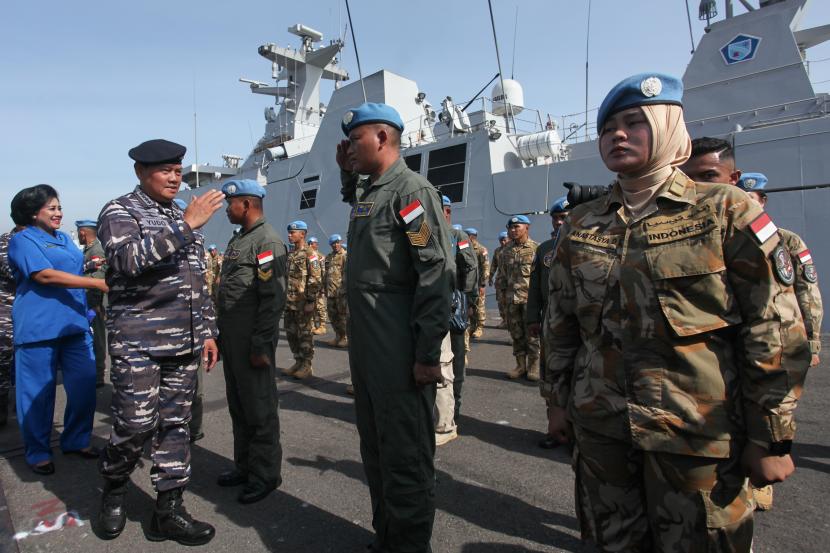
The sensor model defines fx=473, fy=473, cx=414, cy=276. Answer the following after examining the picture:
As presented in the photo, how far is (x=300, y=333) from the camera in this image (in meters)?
6.09

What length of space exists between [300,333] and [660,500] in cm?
524

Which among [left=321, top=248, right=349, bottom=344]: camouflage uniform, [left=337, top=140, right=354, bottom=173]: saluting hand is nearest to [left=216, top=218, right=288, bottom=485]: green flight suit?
[left=337, top=140, right=354, bottom=173]: saluting hand

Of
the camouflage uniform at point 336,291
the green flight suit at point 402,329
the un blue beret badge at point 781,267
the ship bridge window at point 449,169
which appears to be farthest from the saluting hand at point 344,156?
the ship bridge window at point 449,169

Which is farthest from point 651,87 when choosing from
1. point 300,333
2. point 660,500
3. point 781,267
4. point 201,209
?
point 300,333

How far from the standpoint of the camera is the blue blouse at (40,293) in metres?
3.16

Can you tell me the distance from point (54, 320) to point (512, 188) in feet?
26.3

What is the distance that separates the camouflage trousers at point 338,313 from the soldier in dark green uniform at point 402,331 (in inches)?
240

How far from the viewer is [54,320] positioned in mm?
3299

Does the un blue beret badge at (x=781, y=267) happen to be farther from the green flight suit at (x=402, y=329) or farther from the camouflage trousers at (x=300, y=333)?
the camouflage trousers at (x=300, y=333)

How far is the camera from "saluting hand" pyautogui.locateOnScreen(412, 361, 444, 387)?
195 cm

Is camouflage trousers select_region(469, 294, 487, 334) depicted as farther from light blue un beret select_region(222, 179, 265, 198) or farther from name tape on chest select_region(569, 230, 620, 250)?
name tape on chest select_region(569, 230, 620, 250)

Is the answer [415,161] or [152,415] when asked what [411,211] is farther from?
[415,161]

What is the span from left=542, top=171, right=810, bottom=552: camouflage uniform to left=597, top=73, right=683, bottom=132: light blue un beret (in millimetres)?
230

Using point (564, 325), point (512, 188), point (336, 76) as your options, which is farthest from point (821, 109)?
point (336, 76)
